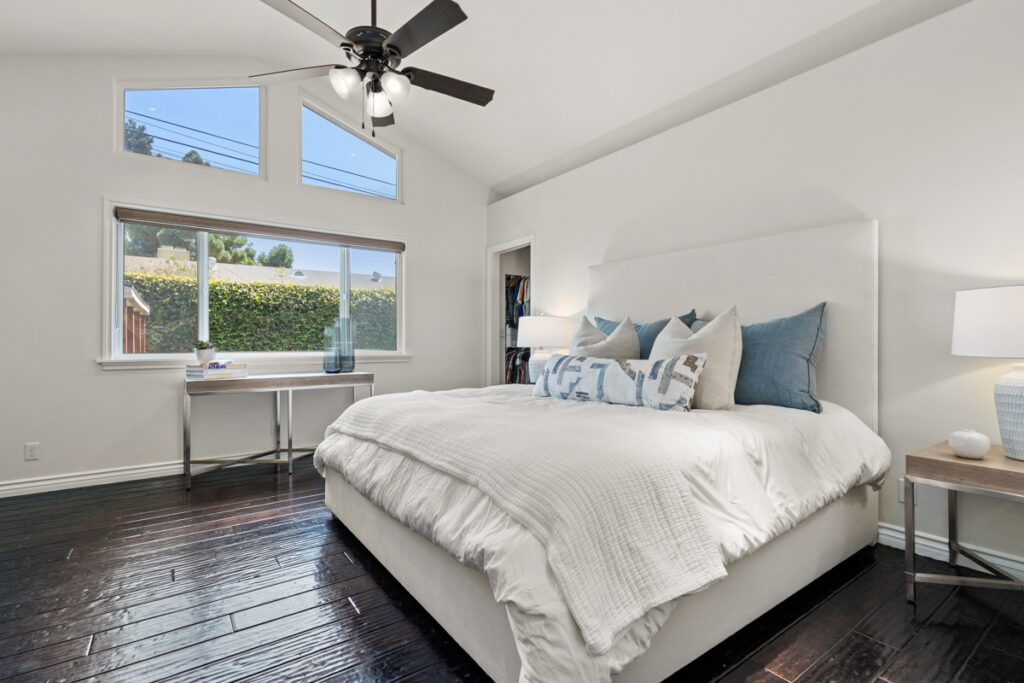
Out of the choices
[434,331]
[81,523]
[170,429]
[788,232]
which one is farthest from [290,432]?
[788,232]

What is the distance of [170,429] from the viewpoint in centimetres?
360

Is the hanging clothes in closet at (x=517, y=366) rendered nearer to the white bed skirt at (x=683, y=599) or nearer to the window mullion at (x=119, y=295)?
the white bed skirt at (x=683, y=599)

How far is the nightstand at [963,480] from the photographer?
5.14ft

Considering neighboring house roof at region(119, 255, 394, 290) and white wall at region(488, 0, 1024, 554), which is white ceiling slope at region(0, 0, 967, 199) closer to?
white wall at region(488, 0, 1024, 554)

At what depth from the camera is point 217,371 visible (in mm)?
3469

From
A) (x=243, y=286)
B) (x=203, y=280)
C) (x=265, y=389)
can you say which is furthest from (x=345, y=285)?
(x=265, y=389)

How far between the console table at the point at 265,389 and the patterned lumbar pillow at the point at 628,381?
1.99m

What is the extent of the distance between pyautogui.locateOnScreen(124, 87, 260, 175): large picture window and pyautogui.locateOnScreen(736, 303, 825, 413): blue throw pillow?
3974 mm

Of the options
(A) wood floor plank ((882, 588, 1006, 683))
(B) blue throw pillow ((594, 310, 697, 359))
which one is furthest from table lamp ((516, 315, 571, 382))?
(A) wood floor plank ((882, 588, 1006, 683))

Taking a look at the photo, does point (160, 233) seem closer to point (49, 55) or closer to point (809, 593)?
point (49, 55)

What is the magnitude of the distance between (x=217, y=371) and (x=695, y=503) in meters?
3.41

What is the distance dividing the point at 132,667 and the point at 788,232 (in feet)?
10.8

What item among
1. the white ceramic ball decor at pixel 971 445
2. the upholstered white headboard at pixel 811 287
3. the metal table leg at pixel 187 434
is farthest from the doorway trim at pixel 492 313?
the white ceramic ball decor at pixel 971 445

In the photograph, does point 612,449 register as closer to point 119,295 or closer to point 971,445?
point 971,445
